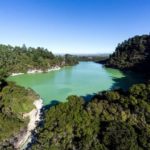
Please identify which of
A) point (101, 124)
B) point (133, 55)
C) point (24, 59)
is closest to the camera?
point (101, 124)

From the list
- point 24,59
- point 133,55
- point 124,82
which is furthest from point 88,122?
point 133,55

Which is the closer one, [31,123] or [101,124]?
[101,124]

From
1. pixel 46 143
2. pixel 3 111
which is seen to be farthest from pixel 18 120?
pixel 46 143

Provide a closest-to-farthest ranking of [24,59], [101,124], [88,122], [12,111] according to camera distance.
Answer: [88,122]
[101,124]
[12,111]
[24,59]

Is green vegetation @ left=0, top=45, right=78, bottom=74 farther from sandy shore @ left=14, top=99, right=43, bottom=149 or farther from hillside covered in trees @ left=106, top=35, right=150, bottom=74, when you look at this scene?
sandy shore @ left=14, top=99, right=43, bottom=149

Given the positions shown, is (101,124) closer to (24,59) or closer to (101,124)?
(101,124)

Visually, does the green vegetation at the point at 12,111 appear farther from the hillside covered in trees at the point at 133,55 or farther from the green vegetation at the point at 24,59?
the hillside covered in trees at the point at 133,55

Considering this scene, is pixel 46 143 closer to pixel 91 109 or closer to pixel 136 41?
pixel 91 109

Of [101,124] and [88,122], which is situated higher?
[88,122]
